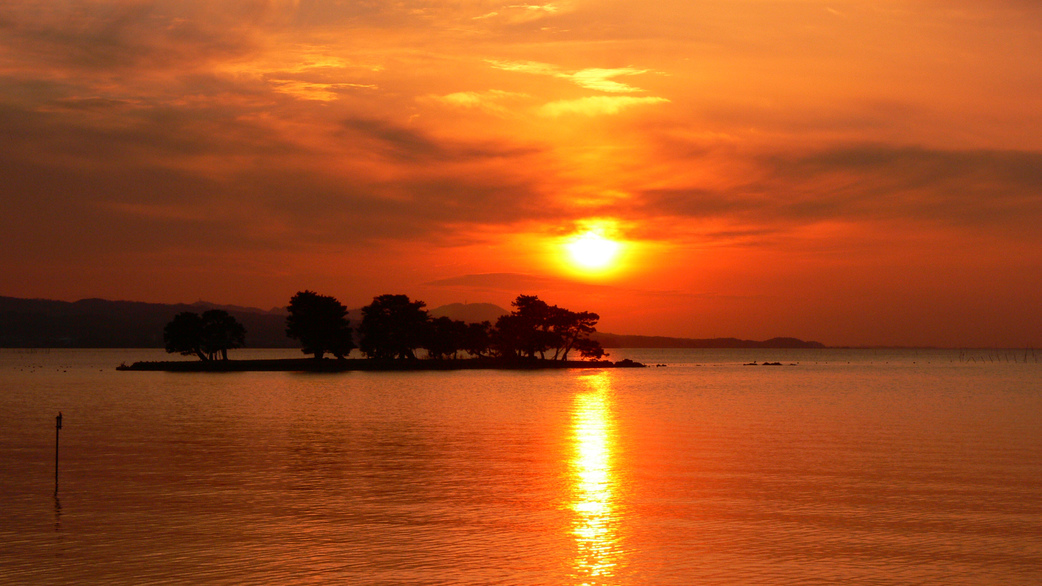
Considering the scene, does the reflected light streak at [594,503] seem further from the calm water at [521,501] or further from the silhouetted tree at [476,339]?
the silhouetted tree at [476,339]

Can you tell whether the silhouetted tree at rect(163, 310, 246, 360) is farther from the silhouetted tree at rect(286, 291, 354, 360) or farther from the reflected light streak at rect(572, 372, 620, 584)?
the reflected light streak at rect(572, 372, 620, 584)

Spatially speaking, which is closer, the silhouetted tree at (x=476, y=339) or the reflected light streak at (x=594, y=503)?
the reflected light streak at (x=594, y=503)

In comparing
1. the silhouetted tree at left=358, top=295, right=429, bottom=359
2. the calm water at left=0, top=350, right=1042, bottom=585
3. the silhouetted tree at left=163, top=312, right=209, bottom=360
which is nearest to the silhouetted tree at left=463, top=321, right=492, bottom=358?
the silhouetted tree at left=358, top=295, right=429, bottom=359

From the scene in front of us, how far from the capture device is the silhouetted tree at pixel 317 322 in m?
158

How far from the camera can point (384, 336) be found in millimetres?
170375

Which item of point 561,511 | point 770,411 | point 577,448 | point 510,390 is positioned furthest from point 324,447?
point 510,390

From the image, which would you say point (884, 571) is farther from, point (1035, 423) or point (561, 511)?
point (1035, 423)

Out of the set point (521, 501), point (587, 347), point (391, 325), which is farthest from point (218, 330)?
point (521, 501)

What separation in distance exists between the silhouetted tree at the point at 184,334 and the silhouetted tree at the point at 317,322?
54.1ft

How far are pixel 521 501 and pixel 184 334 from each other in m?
142

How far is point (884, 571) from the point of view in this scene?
2125cm

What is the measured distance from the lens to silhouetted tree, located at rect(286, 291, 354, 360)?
15850 centimetres

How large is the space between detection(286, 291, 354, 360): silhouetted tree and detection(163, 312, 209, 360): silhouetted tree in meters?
16.5

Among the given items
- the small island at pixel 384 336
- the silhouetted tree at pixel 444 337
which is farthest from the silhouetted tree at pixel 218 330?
the silhouetted tree at pixel 444 337
